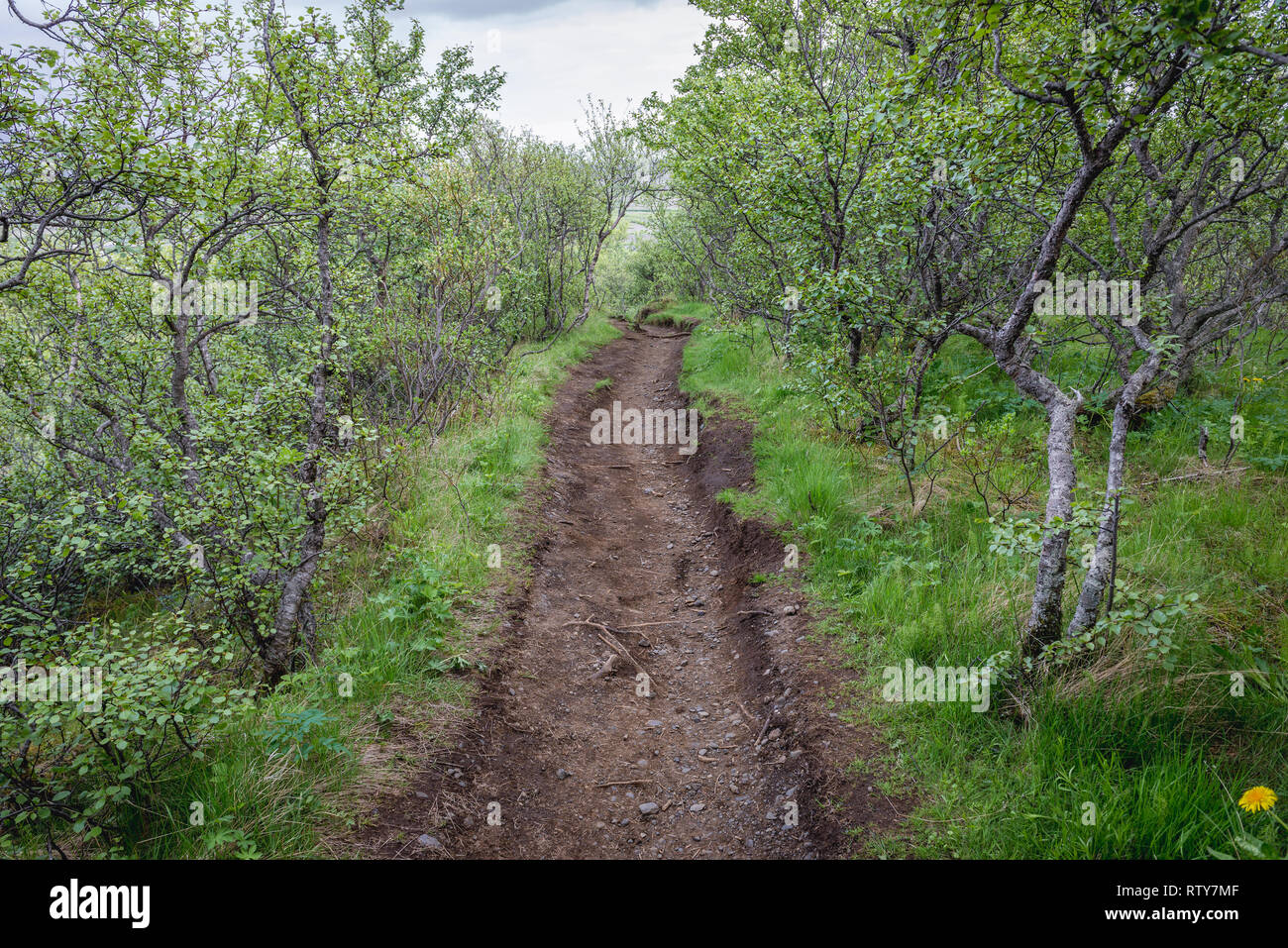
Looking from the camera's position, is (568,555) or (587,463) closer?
(568,555)

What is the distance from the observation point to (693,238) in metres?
25.9

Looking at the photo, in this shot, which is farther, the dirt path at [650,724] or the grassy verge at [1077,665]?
the dirt path at [650,724]

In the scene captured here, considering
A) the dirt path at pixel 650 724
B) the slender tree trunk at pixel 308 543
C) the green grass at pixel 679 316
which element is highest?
the green grass at pixel 679 316

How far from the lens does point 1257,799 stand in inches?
112

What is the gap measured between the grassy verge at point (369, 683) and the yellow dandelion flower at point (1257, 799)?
469 centimetres

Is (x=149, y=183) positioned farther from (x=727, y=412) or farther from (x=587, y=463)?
(x=727, y=412)

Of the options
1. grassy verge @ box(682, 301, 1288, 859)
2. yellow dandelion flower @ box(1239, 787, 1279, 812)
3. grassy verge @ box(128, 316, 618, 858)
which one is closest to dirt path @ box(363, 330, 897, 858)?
grassy verge @ box(128, 316, 618, 858)

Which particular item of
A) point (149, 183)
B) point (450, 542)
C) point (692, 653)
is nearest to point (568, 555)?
point (450, 542)

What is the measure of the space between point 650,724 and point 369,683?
238 cm

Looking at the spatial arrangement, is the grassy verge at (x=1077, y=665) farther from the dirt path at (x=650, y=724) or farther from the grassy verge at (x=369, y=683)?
the grassy verge at (x=369, y=683)

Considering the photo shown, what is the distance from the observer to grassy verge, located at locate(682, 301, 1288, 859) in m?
3.14

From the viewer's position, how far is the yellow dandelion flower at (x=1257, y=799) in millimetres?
2809

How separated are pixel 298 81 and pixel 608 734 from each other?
6276mm

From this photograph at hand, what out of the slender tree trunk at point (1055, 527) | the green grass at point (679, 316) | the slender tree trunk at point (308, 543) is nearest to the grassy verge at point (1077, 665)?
the slender tree trunk at point (1055, 527)
